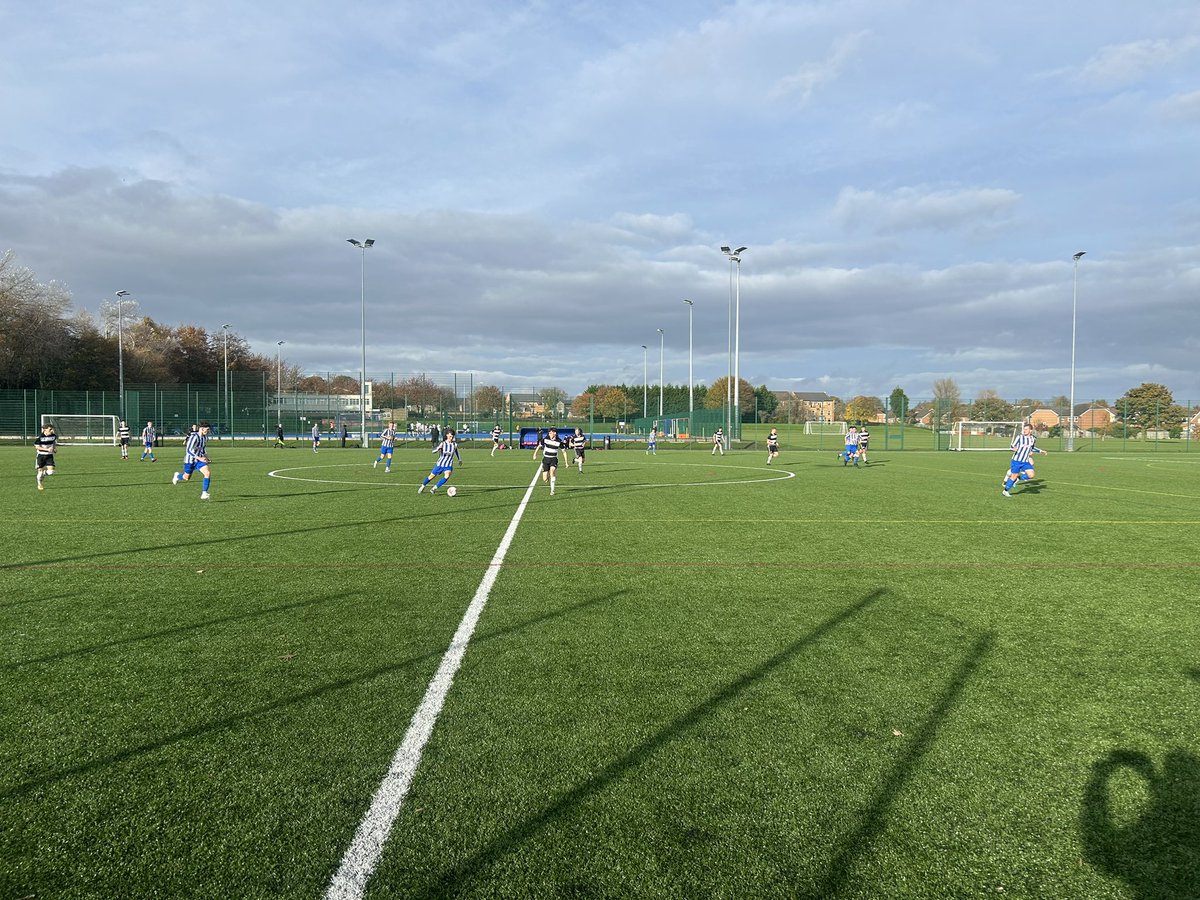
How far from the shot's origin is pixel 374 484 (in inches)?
878

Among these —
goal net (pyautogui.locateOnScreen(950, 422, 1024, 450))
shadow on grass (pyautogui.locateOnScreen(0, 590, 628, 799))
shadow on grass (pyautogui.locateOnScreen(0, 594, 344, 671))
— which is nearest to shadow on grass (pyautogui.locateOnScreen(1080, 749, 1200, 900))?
shadow on grass (pyautogui.locateOnScreen(0, 590, 628, 799))

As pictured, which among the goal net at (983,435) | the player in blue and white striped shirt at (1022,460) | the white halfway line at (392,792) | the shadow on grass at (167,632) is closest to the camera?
the white halfway line at (392,792)

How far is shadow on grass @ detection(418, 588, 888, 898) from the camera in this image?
3061mm

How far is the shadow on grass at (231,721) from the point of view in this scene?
3799 mm

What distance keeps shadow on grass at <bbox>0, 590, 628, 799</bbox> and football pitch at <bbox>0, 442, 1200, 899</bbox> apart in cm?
3

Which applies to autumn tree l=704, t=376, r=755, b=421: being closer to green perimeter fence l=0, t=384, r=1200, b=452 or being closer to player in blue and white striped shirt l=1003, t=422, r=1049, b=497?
green perimeter fence l=0, t=384, r=1200, b=452

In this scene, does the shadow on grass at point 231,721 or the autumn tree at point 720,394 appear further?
the autumn tree at point 720,394

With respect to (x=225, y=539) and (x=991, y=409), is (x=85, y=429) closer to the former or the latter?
(x=225, y=539)

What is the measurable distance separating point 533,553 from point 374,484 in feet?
42.7

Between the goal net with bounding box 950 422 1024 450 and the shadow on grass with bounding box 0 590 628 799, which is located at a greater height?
the goal net with bounding box 950 422 1024 450

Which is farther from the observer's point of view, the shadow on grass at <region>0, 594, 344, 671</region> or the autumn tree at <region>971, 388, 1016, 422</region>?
the autumn tree at <region>971, 388, 1016, 422</region>

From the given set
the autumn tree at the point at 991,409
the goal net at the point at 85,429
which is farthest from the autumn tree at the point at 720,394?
the goal net at the point at 85,429

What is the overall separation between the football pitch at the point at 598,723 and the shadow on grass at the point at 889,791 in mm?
19

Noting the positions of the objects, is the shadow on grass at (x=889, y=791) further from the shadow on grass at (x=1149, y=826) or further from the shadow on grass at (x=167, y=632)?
the shadow on grass at (x=167, y=632)
